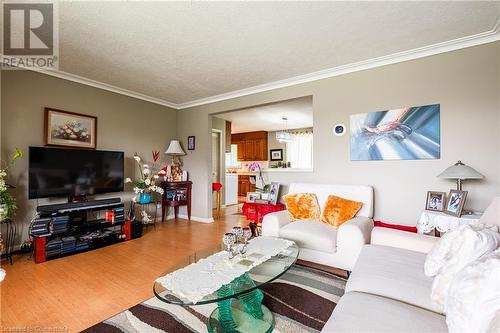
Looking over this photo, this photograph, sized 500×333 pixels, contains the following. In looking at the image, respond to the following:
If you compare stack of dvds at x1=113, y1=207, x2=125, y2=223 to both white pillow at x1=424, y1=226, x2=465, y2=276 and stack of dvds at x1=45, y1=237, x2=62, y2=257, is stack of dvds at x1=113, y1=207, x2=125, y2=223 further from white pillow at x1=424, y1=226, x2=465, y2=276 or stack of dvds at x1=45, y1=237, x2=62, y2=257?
white pillow at x1=424, y1=226, x2=465, y2=276

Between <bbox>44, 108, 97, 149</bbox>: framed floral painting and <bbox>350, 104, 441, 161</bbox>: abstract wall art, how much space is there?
379 centimetres

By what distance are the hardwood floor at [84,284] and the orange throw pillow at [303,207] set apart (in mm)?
1307

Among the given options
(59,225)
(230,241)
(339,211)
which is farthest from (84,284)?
(339,211)

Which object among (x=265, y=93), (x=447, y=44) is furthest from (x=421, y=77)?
(x=265, y=93)

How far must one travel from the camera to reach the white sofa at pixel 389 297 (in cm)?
99

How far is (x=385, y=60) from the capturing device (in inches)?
114

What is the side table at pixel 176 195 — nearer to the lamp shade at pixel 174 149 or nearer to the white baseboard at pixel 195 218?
the white baseboard at pixel 195 218

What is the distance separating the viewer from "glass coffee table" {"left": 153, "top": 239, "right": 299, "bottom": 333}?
1.32 m

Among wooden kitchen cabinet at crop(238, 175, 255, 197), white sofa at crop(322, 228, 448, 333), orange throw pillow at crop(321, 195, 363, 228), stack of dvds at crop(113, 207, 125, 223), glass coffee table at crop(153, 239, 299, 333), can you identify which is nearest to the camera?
white sofa at crop(322, 228, 448, 333)

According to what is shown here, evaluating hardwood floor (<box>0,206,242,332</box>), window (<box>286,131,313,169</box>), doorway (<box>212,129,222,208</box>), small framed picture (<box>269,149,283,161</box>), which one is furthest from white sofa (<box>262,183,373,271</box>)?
small framed picture (<box>269,149,283,161</box>)

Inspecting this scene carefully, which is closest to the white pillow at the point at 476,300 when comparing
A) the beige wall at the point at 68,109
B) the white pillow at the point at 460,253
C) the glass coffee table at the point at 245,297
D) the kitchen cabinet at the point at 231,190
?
the white pillow at the point at 460,253

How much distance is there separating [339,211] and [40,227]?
3401mm

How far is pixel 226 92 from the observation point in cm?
419

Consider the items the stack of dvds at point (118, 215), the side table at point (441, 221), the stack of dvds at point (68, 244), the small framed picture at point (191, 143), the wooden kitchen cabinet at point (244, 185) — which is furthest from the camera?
the wooden kitchen cabinet at point (244, 185)
